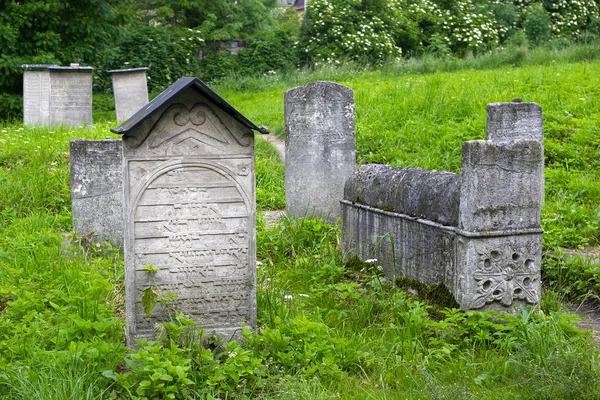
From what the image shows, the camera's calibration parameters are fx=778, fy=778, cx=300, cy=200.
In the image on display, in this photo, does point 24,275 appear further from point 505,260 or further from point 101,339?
point 505,260

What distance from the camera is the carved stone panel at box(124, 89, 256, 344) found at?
15.4 ft

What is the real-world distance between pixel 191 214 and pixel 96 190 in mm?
3209

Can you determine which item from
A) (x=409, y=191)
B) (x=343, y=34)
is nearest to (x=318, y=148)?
(x=409, y=191)

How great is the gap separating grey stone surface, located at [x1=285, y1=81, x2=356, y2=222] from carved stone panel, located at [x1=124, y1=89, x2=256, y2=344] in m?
3.85

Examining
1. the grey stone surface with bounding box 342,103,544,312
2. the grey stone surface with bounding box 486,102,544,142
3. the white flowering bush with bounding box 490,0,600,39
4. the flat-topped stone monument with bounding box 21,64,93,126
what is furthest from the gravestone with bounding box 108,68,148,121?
the white flowering bush with bounding box 490,0,600,39

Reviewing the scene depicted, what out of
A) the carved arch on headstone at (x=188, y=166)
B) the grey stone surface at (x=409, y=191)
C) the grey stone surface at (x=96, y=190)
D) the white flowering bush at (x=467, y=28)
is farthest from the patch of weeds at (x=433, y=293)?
the white flowering bush at (x=467, y=28)

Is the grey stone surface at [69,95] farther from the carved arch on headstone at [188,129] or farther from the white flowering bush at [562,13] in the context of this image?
the white flowering bush at [562,13]

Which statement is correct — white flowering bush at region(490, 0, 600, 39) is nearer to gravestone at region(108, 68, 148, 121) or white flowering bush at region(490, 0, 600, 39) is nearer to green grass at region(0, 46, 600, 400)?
gravestone at region(108, 68, 148, 121)

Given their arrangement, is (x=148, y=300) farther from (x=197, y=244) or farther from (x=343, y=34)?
(x=343, y=34)

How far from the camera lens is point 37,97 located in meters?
15.4

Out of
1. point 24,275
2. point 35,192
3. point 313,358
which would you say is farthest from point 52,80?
point 313,358

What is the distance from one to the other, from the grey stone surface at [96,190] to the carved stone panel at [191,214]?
300 cm

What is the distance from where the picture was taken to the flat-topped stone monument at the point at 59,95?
49.0ft

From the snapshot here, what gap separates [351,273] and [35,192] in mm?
4378
